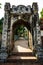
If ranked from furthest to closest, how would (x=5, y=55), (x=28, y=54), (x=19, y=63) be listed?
(x=28, y=54) → (x=5, y=55) → (x=19, y=63)

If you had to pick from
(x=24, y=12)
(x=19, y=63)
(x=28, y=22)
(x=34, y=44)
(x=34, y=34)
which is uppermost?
(x=24, y=12)

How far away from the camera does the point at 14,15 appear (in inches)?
484

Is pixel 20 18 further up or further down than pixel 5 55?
further up

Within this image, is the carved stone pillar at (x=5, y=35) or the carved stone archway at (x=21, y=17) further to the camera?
the carved stone archway at (x=21, y=17)

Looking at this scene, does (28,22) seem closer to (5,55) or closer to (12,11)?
(12,11)

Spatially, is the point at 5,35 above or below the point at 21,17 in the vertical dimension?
below

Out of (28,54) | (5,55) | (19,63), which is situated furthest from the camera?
(28,54)

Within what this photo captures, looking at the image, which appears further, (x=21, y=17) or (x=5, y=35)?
(x=21, y=17)

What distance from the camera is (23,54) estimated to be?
38.2 ft

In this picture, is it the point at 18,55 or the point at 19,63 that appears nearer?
the point at 19,63

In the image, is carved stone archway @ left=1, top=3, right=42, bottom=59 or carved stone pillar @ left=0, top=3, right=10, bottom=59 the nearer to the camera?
carved stone pillar @ left=0, top=3, right=10, bottom=59

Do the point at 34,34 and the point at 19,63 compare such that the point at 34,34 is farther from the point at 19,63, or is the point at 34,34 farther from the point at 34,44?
the point at 19,63

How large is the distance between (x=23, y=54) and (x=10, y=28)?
105 inches

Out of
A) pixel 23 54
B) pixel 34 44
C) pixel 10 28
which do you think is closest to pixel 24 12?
pixel 10 28
